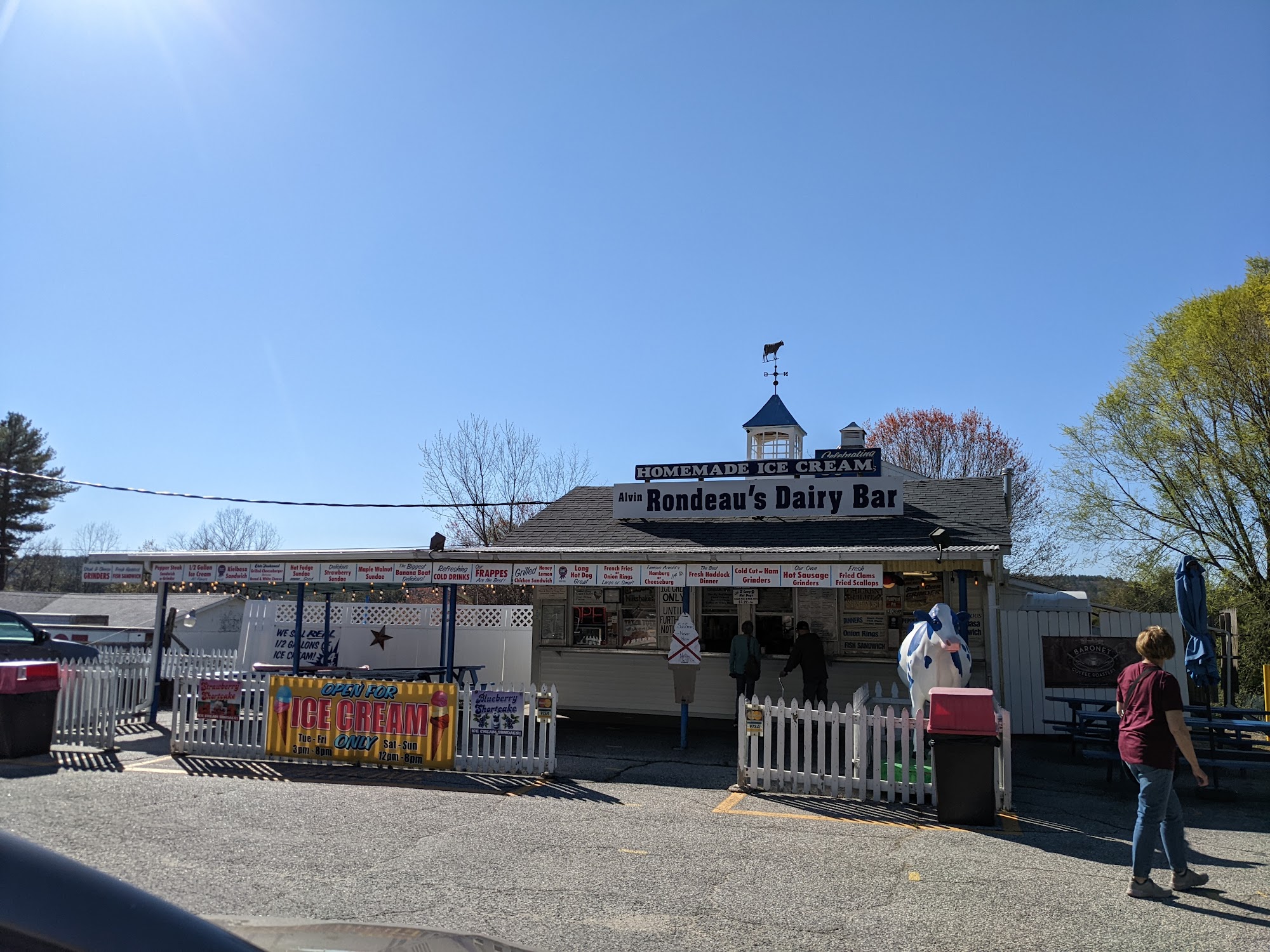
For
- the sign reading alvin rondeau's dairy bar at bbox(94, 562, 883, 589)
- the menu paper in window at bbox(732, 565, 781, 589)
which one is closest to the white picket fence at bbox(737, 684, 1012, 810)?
the sign reading alvin rondeau's dairy bar at bbox(94, 562, 883, 589)

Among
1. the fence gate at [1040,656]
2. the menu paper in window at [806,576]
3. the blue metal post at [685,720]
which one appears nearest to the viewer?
the menu paper in window at [806,576]

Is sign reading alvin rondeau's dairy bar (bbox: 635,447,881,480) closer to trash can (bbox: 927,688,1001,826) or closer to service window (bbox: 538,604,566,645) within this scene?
service window (bbox: 538,604,566,645)

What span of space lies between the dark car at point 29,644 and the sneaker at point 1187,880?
16.5 m

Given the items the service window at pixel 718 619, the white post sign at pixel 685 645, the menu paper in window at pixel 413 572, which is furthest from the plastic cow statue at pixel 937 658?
the menu paper in window at pixel 413 572

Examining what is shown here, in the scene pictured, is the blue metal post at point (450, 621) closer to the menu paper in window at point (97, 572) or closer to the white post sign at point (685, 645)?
the white post sign at point (685, 645)

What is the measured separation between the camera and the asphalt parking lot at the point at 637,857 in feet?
17.8

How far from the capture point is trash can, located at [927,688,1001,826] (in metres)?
8.27

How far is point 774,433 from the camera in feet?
64.1

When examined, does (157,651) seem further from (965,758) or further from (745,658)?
(965,758)

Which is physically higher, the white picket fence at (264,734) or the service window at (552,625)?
the service window at (552,625)

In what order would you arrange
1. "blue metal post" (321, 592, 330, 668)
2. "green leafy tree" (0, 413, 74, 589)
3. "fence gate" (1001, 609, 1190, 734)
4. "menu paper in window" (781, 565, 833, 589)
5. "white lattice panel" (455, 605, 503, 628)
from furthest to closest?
1. "green leafy tree" (0, 413, 74, 589)
2. "blue metal post" (321, 592, 330, 668)
3. "white lattice panel" (455, 605, 503, 628)
4. "fence gate" (1001, 609, 1190, 734)
5. "menu paper in window" (781, 565, 833, 589)

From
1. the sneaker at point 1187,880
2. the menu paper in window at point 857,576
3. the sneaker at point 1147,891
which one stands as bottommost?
the sneaker at point 1147,891

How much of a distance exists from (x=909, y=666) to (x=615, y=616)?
7.52 meters

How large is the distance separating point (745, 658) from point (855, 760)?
4.51m
